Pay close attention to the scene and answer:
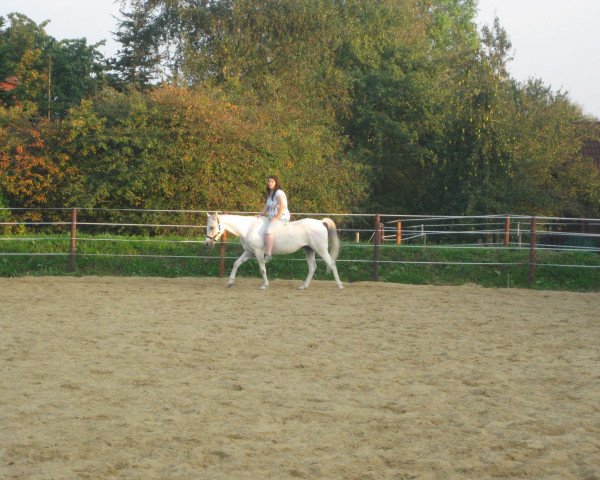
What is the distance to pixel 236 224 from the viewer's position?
15062 mm

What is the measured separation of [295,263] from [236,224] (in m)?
2.43

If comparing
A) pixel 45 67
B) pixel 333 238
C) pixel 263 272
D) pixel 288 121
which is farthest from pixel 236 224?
pixel 45 67

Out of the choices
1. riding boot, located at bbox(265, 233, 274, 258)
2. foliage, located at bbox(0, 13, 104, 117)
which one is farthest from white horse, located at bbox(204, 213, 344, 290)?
foliage, located at bbox(0, 13, 104, 117)

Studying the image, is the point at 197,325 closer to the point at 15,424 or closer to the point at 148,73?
the point at 15,424

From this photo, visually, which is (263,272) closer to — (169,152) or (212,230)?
(212,230)

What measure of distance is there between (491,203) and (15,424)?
22021 mm

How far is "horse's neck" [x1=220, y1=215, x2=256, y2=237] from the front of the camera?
1503cm

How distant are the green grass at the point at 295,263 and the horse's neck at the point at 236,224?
1.63 meters

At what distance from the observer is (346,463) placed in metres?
5.27

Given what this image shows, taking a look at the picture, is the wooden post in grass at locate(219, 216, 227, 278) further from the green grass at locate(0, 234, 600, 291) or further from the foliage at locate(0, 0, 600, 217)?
the foliage at locate(0, 0, 600, 217)

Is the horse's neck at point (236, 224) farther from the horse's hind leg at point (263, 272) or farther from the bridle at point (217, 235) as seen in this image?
the horse's hind leg at point (263, 272)

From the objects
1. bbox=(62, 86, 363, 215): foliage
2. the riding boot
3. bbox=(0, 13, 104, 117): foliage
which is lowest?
the riding boot

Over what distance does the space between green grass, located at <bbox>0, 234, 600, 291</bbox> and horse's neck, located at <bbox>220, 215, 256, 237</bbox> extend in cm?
163

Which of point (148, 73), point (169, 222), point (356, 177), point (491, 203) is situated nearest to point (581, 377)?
point (169, 222)
